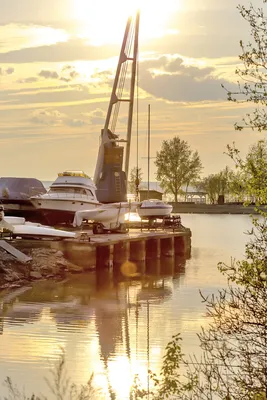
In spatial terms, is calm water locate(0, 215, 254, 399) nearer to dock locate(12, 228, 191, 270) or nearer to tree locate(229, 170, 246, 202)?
dock locate(12, 228, 191, 270)

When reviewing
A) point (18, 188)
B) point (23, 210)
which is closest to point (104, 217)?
point (23, 210)

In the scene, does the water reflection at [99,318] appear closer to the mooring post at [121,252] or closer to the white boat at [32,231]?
the mooring post at [121,252]

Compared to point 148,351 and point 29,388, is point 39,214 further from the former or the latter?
point 29,388

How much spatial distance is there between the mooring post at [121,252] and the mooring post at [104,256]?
1.92m

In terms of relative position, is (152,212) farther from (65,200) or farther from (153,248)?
(65,200)

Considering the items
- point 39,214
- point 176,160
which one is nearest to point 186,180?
point 176,160

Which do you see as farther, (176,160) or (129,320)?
(176,160)

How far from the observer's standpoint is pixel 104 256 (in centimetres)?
3841

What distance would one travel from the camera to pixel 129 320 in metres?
25.6

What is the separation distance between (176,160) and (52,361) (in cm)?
11945

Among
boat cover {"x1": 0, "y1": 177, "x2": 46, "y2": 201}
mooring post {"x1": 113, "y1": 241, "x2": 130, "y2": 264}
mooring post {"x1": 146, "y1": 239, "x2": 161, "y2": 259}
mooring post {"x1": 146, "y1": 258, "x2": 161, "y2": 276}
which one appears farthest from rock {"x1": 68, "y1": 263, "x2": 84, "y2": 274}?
boat cover {"x1": 0, "y1": 177, "x2": 46, "y2": 201}

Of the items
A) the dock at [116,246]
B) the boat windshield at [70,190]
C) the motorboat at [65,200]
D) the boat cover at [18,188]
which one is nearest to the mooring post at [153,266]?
the dock at [116,246]

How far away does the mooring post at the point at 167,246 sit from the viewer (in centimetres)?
4891

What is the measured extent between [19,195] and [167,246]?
11.3 metres
